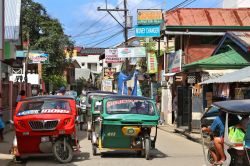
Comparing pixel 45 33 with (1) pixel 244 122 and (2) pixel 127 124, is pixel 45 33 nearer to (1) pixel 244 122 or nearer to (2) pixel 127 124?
(2) pixel 127 124

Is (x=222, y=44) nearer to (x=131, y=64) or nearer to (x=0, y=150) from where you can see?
(x=0, y=150)

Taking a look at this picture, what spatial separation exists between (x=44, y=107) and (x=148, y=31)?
55.1 ft

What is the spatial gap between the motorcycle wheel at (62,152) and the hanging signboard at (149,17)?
1770cm

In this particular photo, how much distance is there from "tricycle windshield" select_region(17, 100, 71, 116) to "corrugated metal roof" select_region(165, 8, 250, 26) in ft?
49.8

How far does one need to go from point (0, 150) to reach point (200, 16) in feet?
58.1

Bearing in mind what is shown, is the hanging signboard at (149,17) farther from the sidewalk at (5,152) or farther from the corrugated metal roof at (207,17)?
the sidewalk at (5,152)

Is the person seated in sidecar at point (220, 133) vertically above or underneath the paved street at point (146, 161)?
above

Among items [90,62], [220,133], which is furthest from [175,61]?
[90,62]

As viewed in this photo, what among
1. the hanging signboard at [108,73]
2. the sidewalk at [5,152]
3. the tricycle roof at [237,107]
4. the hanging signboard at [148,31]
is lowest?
the sidewalk at [5,152]

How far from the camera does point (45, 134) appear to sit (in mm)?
13531

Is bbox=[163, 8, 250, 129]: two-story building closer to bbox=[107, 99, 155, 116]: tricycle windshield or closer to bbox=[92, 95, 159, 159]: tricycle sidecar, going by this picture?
bbox=[107, 99, 155, 116]: tricycle windshield

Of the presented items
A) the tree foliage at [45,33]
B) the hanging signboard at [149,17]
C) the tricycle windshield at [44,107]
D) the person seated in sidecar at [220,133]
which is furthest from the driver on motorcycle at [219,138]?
the tree foliage at [45,33]

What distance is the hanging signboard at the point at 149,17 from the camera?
3048cm

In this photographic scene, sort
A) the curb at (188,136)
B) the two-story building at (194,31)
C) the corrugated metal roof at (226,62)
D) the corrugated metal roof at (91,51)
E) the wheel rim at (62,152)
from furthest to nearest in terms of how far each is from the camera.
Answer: the corrugated metal roof at (91,51) → the two-story building at (194,31) → the corrugated metal roof at (226,62) → the curb at (188,136) → the wheel rim at (62,152)
